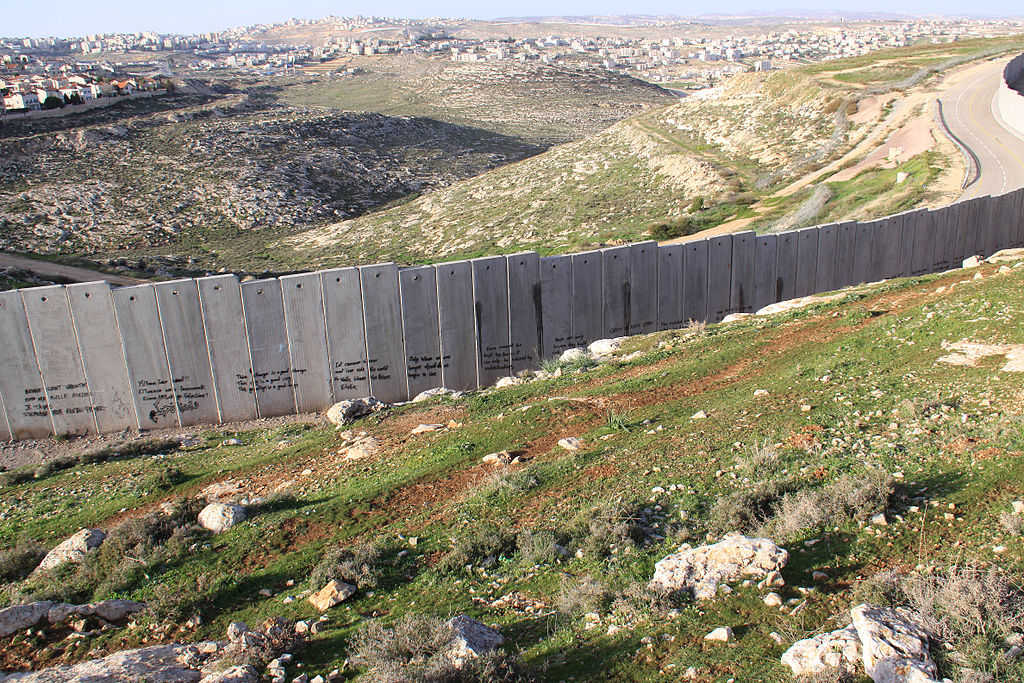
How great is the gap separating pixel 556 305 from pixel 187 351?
714cm

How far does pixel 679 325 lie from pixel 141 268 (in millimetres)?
30495

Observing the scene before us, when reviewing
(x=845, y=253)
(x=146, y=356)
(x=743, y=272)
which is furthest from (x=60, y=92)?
(x=845, y=253)

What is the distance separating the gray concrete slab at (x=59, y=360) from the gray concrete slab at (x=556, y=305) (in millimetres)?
8618

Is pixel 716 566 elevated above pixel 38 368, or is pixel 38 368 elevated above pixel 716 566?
pixel 716 566

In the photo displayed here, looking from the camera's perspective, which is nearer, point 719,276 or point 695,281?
point 695,281

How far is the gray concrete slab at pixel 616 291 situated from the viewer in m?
15.9

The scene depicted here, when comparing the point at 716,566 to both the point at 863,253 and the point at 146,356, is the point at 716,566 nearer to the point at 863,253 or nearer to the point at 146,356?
the point at 146,356

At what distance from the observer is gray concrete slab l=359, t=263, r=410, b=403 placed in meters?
13.9

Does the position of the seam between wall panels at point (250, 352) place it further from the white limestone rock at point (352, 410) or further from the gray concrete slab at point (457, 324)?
the gray concrete slab at point (457, 324)

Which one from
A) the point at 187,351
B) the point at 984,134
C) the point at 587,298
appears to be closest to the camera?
the point at 187,351

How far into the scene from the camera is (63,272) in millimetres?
34750

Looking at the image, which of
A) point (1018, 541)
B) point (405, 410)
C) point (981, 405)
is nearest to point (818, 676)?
point (1018, 541)

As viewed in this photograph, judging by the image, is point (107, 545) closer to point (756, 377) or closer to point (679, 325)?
point (756, 377)

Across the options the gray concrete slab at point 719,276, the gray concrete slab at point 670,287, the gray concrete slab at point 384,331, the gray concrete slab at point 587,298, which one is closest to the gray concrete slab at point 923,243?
the gray concrete slab at point 719,276
